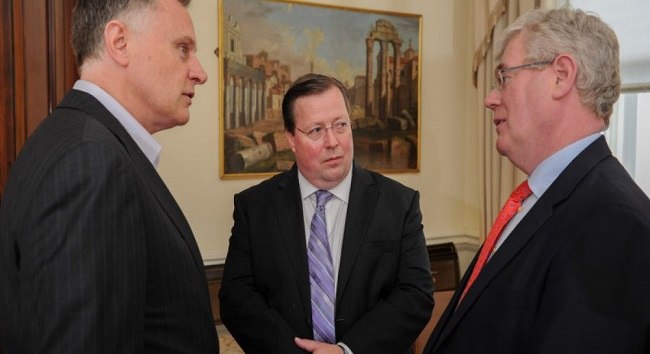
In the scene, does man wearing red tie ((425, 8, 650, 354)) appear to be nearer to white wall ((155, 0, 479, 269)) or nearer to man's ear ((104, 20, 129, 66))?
man's ear ((104, 20, 129, 66))

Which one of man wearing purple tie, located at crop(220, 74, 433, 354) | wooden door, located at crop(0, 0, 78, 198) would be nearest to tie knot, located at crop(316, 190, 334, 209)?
man wearing purple tie, located at crop(220, 74, 433, 354)

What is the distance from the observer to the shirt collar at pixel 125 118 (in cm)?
135

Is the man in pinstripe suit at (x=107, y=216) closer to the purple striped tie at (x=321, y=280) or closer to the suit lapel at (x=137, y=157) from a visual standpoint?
the suit lapel at (x=137, y=157)

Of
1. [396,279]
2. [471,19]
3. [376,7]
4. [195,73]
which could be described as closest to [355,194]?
[396,279]

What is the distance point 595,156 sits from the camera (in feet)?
4.71

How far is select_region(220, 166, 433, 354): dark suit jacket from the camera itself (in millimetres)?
2201

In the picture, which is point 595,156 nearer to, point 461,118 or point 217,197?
point 217,197

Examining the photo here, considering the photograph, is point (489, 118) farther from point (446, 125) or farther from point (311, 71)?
point (311, 71)

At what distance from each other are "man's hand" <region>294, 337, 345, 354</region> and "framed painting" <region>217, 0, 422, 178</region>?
5.29 ft

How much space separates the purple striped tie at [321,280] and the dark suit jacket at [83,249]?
98cm

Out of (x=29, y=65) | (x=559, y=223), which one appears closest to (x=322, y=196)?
(x=559, y=223)

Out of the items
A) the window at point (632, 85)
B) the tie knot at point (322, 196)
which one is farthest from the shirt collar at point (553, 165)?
the window at point (632, 85)

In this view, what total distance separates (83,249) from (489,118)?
3.35 metres

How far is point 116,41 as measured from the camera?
138cm
